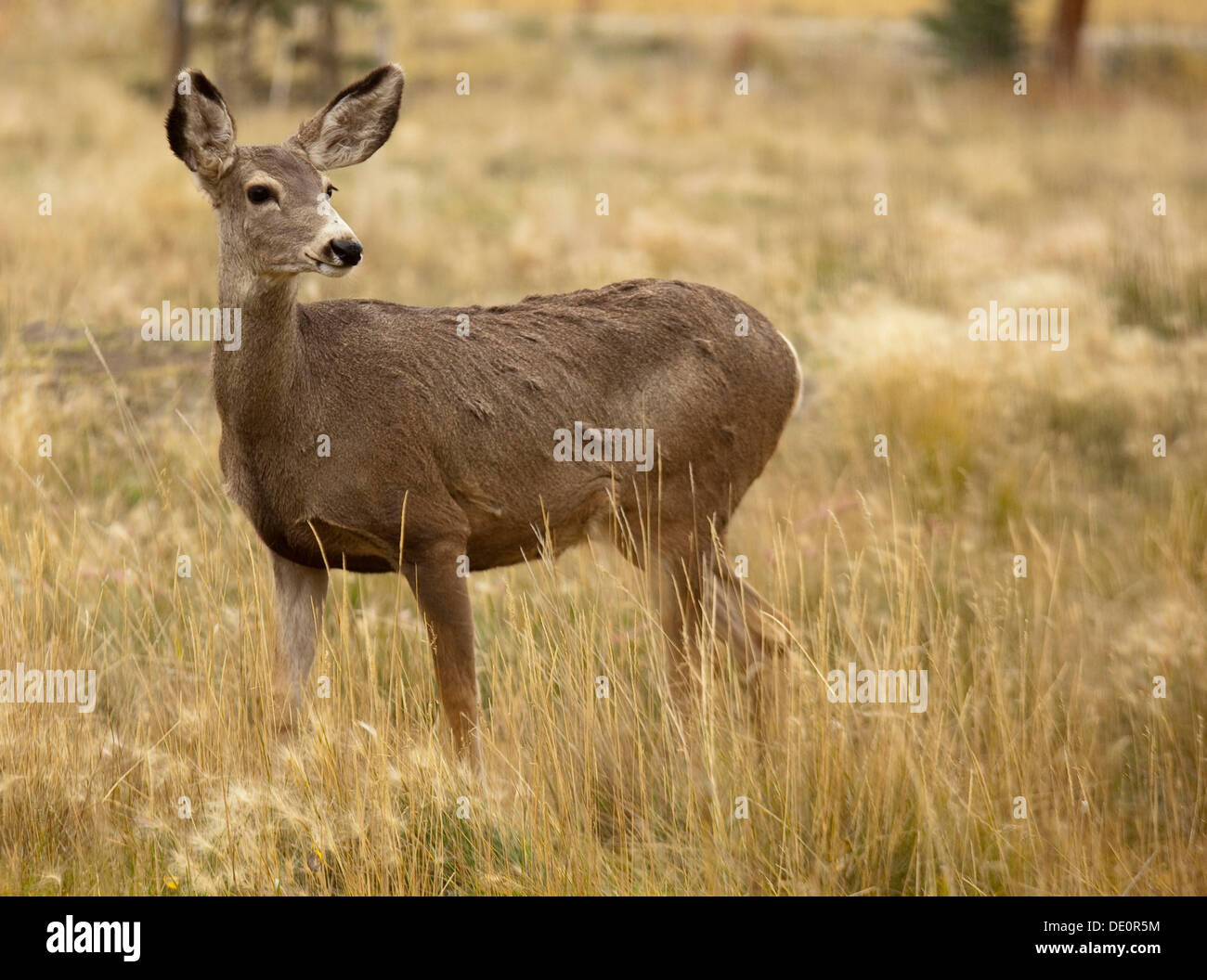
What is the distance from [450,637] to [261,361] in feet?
3.73

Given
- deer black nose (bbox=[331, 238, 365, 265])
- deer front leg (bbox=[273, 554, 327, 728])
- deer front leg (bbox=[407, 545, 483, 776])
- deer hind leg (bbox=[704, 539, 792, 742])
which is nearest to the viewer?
deer black nose (bbox=[331, 238, 365, 265])

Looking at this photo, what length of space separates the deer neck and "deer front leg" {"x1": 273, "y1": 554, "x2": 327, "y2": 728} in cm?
63

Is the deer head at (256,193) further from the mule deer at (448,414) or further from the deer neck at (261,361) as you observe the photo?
the deer neck at (261,361)

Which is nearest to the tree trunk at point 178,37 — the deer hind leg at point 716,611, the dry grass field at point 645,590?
the dry grass field at point 645,590

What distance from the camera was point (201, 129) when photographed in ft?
16.2

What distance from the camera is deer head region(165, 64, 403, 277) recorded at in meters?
4.77

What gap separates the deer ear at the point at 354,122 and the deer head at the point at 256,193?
79mm

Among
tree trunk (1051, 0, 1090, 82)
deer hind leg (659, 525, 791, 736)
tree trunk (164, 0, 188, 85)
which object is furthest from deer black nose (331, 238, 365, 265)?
tree trunk (1051, 0, 1090, 82)

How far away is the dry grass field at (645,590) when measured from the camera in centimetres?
465

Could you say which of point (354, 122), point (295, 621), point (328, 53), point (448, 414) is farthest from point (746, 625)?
point (328, 53)

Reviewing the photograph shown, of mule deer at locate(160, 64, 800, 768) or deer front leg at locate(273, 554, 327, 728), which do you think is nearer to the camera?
mule deer at locate(160, 64, 800, 768)

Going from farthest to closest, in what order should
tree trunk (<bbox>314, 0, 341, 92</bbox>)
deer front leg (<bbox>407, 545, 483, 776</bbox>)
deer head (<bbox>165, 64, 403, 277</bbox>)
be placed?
1. tree trunk (<bbox>314, 0, 341, 92</bbox>)
2. deer front leg (<bbox>407, 545, 483, 776</bbox>)
3. deer head (<bbox>165, 64, 403, 277</bbox>)

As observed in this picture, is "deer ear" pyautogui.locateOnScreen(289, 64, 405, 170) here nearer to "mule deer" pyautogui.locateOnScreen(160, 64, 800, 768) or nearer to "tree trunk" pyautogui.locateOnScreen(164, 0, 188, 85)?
"mule deer" pyautogui.locateOnScreen(160, 64, 800, 768)

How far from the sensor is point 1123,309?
39.2ft
